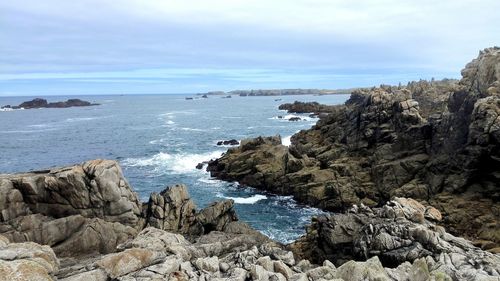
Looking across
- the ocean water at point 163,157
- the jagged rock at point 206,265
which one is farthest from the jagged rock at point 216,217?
the jagged rock at point 206,265

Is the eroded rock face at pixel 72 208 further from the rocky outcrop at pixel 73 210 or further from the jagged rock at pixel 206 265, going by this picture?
the jagged rock at pixel 206 265

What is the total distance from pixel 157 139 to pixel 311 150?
51719mm

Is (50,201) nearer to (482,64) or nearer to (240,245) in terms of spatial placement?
(240,245)

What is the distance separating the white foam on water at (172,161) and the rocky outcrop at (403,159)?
867cm

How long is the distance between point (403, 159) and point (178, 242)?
3293 centimetres

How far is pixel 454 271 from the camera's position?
20.4 metres

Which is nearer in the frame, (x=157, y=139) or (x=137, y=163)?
(x=137, y=163)

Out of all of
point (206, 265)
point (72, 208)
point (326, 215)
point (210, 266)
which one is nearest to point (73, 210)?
point (72, 208)

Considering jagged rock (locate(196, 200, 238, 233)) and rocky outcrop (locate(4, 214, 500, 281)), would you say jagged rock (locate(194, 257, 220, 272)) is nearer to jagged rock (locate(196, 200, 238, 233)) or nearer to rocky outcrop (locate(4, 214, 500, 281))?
rocky outcrop (locate(4, 214, 500, 281))

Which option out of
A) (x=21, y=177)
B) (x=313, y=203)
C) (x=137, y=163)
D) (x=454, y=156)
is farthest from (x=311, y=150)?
(x=21, y=177)

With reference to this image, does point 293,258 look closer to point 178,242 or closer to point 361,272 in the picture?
point 361,272

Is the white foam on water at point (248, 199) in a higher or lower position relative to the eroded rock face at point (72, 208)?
lower

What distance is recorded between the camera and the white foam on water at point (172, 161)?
229ft

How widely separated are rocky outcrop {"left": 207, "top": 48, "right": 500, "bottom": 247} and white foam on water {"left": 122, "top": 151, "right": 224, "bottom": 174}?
28.4 feet
